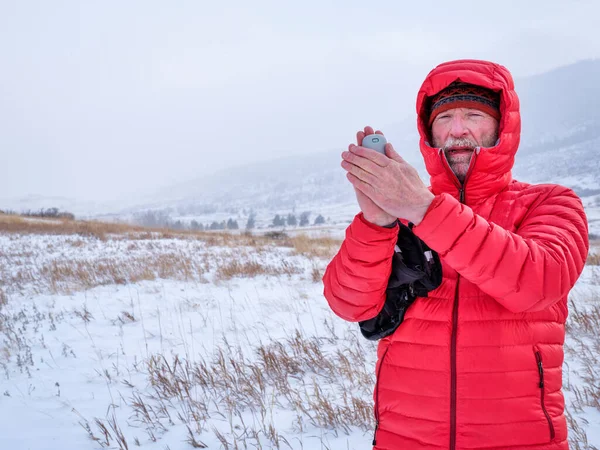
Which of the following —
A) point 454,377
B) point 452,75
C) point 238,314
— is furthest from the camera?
point 238,314

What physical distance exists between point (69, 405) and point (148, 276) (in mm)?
4943

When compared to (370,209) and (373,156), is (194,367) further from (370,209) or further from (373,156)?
(373,156)

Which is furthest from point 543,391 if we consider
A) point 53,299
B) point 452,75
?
point 53,299

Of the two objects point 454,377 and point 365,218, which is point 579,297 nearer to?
point 454,377

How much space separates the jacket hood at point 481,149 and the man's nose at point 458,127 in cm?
12

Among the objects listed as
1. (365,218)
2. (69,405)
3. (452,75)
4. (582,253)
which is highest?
(452,75)

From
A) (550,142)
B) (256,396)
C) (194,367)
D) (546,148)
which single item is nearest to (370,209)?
(256,396)

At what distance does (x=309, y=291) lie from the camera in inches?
269

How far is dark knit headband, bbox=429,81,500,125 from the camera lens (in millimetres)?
1763

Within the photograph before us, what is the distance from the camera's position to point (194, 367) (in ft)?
12.3

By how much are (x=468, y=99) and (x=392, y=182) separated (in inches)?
38.6

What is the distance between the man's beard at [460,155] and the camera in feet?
5.62

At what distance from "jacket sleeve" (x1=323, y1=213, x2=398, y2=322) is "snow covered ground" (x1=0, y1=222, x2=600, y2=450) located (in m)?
1.53

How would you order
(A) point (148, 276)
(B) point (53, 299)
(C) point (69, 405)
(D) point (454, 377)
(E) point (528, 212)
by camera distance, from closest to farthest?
(D) point (454, 377), (E) point (528, 212), (C) point (69, 405), (B) point (53, 299), (A) point (148, 276)
